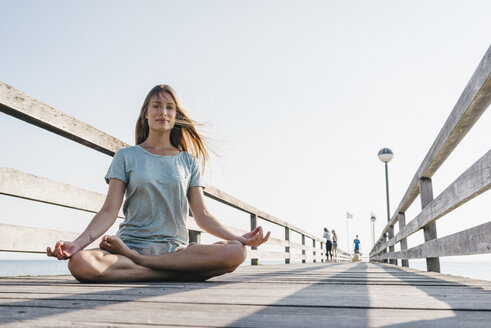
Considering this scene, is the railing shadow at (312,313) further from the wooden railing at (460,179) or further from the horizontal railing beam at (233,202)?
the horizontal railing beam at (233,202)

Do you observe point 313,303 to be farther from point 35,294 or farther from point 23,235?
point 23,235

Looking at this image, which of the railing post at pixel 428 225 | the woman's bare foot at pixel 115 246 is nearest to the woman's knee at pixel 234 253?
the woman's bare foot at pixel 115 246

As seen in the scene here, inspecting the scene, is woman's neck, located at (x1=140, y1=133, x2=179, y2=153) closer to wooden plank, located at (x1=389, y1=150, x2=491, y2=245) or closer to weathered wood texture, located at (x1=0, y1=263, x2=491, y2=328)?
weathered wood texture, located at (x1=0, y1=263, x2=491, y2=328)

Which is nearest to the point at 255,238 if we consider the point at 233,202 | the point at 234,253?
the point at 234,253

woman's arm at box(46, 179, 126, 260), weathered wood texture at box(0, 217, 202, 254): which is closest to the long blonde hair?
woman's arm at box(46, 179, 126, 260)

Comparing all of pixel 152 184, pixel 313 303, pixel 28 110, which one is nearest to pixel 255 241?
pixel 152 184

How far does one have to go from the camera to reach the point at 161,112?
2766 mm

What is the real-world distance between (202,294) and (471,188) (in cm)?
146

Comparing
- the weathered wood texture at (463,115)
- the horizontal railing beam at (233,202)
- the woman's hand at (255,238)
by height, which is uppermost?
the weathered wood texture at (463,115)

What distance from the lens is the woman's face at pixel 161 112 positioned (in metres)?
2.77

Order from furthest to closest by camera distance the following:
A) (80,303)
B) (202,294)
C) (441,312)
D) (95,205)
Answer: (95,205) → (202,294) → (80,303) → (441,312)

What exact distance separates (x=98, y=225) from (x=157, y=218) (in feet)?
1.11

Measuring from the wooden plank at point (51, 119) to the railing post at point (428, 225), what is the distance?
270 centimetres

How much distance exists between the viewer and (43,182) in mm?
2557
